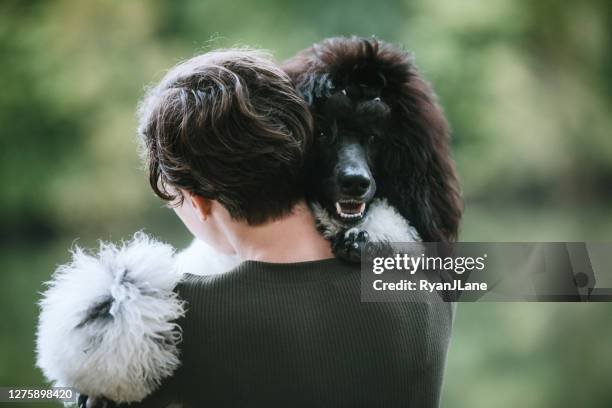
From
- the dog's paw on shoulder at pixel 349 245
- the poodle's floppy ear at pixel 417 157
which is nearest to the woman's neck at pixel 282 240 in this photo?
the dog's paw on shoulder at pixel 349 245

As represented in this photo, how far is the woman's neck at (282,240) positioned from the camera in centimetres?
113

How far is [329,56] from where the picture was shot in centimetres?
147

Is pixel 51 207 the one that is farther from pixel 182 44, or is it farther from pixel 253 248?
pixel 253 248

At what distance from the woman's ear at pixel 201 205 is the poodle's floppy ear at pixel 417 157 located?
45cm

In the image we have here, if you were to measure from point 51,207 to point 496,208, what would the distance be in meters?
5.82

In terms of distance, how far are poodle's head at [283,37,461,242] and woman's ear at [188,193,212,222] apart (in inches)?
11.1

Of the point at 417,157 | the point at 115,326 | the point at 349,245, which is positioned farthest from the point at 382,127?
the point at 115,326

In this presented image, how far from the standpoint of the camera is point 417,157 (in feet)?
4.85

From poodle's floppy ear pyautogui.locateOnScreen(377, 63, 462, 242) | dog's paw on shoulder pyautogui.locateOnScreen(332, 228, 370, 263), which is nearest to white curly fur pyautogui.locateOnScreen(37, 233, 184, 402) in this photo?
dog's paw on shoulder pyautogui.locateOnScreen(332, 228, 370, 263)

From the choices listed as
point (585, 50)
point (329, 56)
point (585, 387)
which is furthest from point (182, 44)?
point (329, 56)

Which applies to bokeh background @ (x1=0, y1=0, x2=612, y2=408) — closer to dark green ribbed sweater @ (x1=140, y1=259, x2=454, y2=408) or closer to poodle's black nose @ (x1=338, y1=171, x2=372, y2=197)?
poodle's black nose @ (x1=338, y1=171, x2=372, y2=197)

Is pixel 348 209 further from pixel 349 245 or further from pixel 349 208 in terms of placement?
pixel 349 245

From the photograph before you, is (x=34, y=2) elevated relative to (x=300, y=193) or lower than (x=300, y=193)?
elevated

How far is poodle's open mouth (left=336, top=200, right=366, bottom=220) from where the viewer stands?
132cm
